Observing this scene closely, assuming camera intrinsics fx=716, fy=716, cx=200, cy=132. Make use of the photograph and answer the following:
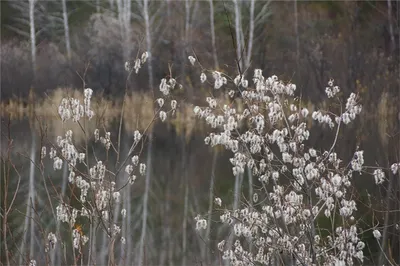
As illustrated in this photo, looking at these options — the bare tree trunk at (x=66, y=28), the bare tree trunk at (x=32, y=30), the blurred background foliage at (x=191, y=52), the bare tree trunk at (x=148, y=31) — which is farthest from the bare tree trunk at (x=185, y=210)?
the bare tree trunk at (x=32, y=30)

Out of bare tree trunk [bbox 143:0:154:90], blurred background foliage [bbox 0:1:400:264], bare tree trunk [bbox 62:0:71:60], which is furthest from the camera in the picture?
bare tree trunk [bbox 62:0:71:60]

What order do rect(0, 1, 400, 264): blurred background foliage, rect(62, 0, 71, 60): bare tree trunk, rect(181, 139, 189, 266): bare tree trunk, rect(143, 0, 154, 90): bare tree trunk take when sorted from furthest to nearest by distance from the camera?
rect(62, 0, 71, 60): bare tree trunk → rect(143, 0, 154, 90): bare tree trunk → rect(0, 1, 400, 264): blurred background foliage → rect(181, 139, 189, 266): bare tree trunk

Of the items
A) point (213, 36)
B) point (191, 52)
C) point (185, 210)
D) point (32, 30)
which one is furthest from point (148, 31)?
point (185, 210)

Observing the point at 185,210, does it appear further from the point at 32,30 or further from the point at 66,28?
the point at 32,30

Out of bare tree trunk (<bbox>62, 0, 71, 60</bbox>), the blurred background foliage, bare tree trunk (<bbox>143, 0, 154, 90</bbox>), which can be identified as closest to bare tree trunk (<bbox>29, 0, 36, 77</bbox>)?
the blurred background foliage

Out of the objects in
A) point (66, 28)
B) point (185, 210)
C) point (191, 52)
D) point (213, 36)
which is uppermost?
point (66, 28)

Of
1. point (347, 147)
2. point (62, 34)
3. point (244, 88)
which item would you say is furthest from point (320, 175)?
point (62, 34)

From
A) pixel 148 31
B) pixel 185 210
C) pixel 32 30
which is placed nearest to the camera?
pixel 185 210

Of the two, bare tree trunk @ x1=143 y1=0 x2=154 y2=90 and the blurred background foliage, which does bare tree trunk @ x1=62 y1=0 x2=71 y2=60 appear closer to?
the blurred background foliage

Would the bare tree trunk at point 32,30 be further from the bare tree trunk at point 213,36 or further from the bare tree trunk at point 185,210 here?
the bare tree trunk at point 185,210

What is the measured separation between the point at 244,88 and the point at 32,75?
10934 mm

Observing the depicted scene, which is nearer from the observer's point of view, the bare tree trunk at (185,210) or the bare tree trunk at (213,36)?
the bare tree trunk at (185,210)

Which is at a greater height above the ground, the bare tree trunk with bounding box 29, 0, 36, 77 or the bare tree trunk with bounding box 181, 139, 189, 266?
the bare tree trunk with bounding box 29, 0, 36, 77

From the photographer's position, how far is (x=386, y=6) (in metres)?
14.8
